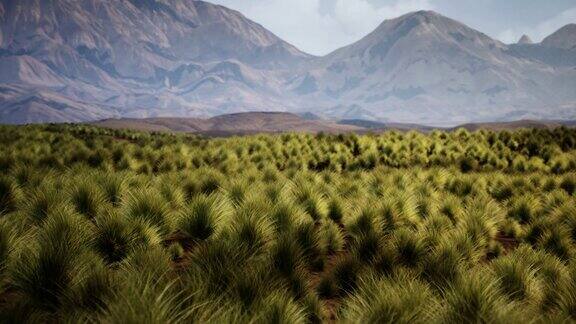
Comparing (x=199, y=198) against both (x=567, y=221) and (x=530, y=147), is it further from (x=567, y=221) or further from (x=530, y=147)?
(x=530, y=147)

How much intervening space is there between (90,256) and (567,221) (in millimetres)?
8424

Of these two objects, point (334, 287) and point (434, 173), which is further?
point (434, 173)

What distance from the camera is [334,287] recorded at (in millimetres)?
5277

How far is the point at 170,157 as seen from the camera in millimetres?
16203

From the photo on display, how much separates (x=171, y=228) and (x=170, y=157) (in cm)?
964

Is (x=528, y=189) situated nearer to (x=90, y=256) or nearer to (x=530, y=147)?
(x=530, y=147)

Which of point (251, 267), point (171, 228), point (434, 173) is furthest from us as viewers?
point (434, 173)

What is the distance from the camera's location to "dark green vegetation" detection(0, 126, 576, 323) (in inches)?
135

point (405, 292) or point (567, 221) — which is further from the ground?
point (405, 292)

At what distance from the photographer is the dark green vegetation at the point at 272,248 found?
11.3ft

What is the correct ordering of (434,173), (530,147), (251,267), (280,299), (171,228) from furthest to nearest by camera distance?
(530,147), (434,173), (171,228), (251,267), (280,299)

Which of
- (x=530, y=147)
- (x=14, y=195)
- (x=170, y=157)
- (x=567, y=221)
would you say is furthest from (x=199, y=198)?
(x=530, y=147)

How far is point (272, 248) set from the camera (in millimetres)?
5434

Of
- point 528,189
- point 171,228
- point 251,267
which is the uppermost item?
point 251,267
